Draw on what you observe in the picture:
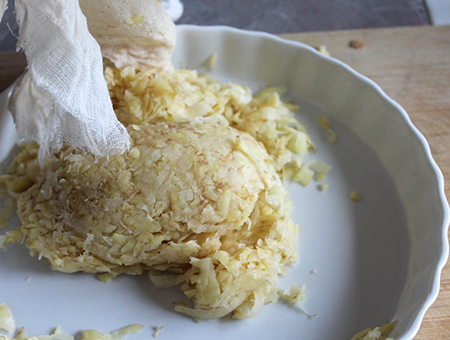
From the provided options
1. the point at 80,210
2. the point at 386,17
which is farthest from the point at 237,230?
the point at 386,17

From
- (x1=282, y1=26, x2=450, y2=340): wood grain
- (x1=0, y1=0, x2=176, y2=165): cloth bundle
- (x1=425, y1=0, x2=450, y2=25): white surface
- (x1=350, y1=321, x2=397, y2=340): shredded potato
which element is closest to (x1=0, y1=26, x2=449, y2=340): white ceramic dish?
(x1=350, y1=321, x2=397, y2=340): shredded potato

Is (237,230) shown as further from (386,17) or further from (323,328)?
(386,17)

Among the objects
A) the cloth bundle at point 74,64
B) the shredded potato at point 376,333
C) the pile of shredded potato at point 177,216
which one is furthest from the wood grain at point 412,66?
the cloth bundle at point 74,64

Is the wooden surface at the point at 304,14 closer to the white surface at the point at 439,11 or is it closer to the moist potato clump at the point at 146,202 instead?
the white surface at the point at 439,11

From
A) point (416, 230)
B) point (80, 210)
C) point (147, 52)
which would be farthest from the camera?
point (147, 52)

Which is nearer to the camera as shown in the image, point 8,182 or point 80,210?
point 80,210

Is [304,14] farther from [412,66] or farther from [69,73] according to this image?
[69,73]

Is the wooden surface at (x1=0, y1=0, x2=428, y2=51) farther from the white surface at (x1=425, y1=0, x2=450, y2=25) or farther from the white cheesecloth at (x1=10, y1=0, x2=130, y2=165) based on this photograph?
the white cheesecloth at (x1=10, y1=0, x2=130, y2=165)
